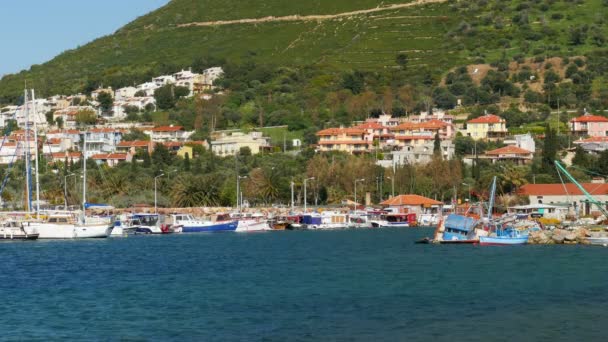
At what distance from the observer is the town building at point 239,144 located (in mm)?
119125

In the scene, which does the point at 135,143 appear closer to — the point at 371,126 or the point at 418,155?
the point at 371,126

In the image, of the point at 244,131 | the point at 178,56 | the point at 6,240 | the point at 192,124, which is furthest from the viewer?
the point at 178,56

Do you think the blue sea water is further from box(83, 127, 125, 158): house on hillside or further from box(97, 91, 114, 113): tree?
box(97, 91, 114, 113): tree

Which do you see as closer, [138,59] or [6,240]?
[6,240]

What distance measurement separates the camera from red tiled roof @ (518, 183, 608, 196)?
87.3m

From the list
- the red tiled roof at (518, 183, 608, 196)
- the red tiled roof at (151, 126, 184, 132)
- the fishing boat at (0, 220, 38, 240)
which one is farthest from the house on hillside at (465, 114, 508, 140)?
the fishing boat at (0, 220, 38, 240)

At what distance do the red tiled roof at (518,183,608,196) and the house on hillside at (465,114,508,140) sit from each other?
23710 millimetres

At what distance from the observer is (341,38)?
16788 cm

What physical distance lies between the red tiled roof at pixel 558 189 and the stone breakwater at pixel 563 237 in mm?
22473

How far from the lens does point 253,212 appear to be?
9612 centimetres

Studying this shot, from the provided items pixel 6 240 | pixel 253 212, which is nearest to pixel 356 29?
pixel 253 212

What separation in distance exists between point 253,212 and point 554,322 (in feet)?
214

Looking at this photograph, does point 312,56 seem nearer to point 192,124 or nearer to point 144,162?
point 192,124

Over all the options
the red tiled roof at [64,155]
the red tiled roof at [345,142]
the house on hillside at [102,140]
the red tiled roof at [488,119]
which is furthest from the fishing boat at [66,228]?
the red tiled roof at [488,119]
